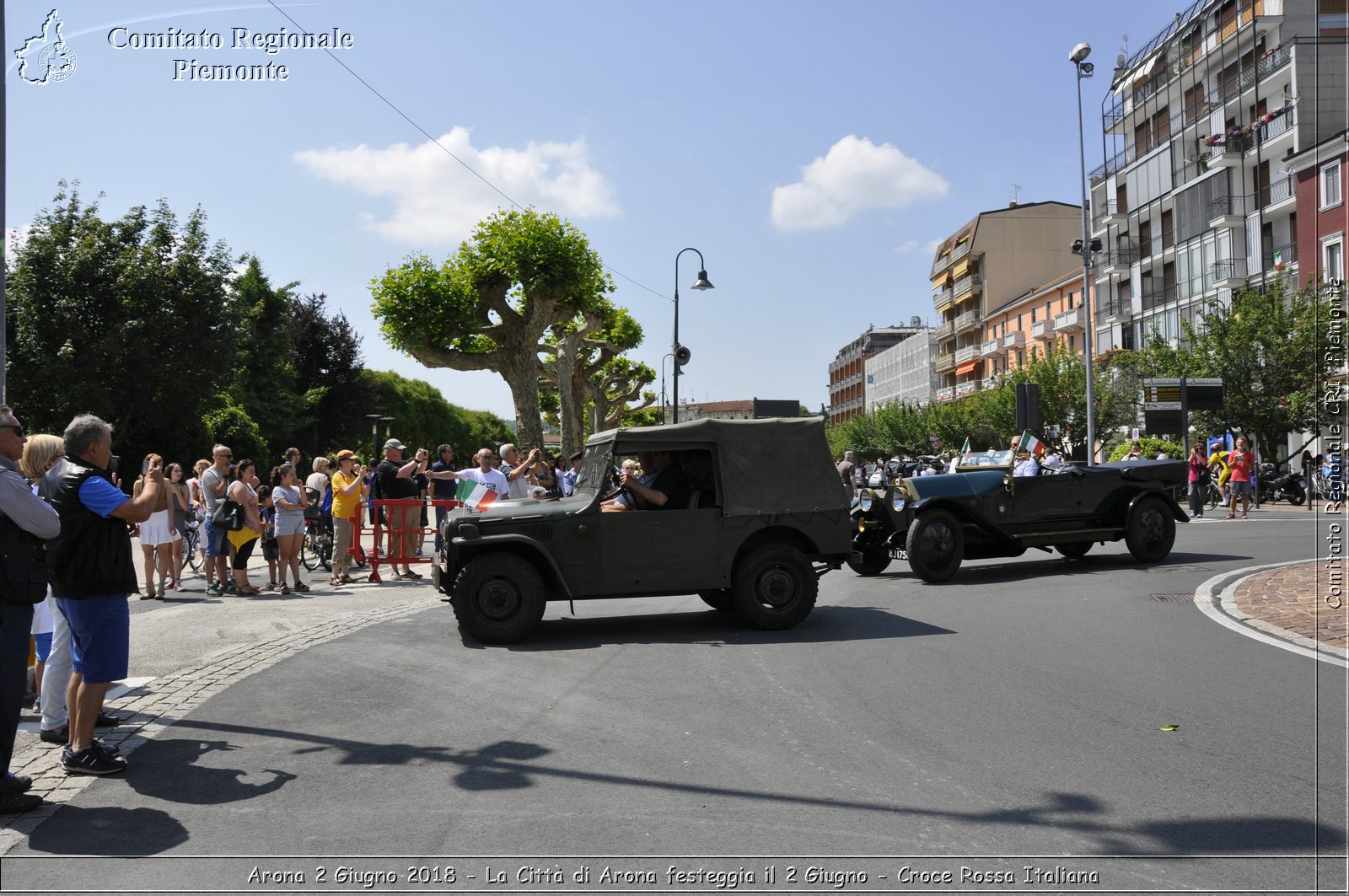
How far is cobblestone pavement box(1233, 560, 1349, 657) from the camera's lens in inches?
350

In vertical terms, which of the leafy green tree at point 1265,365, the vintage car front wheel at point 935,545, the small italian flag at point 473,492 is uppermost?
the leafy green tree at point 1265,365

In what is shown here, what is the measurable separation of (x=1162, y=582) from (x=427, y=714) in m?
9.44

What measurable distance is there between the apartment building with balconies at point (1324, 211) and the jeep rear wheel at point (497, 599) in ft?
112

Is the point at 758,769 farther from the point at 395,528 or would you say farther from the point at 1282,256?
the point at 1282,256

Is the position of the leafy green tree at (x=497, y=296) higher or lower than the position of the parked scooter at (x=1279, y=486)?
higher

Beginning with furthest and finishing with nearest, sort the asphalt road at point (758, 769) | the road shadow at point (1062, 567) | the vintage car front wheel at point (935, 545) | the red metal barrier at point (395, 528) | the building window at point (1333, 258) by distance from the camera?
the building window at point (1333, 258)
the red metal barrier at point (395, 528)
the road shadow at point (1062, 567)
the vintage car front wheel at point (935, 545)
the asphalt road at point (758, 769)

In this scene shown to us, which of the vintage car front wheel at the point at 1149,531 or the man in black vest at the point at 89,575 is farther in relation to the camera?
the vintage car front wheel at the point at 1149,531

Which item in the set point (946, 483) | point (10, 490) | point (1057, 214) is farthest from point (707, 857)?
point (1057, 214)

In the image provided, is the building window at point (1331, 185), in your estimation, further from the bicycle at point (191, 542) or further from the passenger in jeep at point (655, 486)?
the bicycle at point (191, 542)

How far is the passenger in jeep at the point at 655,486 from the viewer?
974cm

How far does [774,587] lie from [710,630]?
761 mm

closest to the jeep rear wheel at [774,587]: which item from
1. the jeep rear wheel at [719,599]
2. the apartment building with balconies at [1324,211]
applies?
the jeep rear wheel at [719,599]

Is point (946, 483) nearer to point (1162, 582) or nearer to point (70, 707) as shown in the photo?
point (1162, 582)

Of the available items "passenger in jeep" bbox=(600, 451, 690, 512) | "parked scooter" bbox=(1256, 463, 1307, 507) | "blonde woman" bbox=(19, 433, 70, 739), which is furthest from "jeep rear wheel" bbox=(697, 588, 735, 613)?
"parked scooter" bbox=(1256, 463, 1307, 507)
